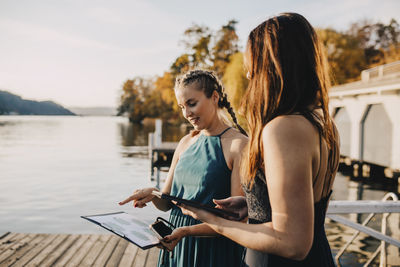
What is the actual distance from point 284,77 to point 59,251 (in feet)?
14.6

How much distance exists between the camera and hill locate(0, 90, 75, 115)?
148 m

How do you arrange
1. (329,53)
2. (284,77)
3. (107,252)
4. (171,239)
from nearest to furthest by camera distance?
1. (284,77)
2. (171,239)
3. (107,252)
4. (329,53)

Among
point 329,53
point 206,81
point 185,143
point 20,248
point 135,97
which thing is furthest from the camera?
point 135,97

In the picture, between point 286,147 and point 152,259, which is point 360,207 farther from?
point 152,259

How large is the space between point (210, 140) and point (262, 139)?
0.96 m

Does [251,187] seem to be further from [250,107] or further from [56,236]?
[56,236]

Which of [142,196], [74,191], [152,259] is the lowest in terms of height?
[74,191]

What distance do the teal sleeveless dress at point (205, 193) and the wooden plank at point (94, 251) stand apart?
253 centimetres

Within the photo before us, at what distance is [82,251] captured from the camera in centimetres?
467

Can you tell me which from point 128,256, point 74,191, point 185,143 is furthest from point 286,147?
point 74,191

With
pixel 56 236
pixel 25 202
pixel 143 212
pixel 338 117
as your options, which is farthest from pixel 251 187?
pixel 338 117

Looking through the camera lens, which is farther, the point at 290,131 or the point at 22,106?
the point at 22,106

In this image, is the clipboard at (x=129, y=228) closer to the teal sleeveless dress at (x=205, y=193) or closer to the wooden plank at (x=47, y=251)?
the teal sleeveless dress at (x=205, y=193)

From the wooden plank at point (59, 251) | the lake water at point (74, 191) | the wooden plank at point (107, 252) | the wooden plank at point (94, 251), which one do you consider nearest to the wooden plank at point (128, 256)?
the wooden plank at point (107, 252)
